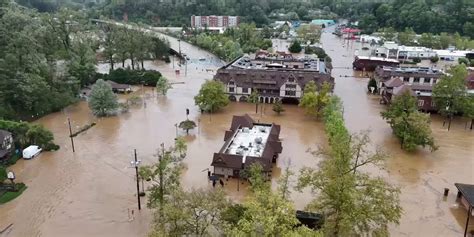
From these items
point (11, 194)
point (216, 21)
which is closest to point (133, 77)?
point (11, 194)

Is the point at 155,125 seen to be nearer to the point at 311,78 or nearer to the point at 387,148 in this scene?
the point at 311,78

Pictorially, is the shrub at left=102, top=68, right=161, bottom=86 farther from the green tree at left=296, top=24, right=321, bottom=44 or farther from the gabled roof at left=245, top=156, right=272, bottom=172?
the green tree at left=296, top=24, right=321, bottom=44

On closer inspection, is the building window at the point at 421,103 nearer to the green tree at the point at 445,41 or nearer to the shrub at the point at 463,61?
the shrub at the point at 463,61

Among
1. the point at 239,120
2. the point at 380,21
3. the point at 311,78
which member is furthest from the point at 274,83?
the point at 380,21

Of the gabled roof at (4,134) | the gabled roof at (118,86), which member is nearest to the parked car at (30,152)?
the gabled roof at (4,134)

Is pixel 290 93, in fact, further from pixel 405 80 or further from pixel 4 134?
pixel 4 134
